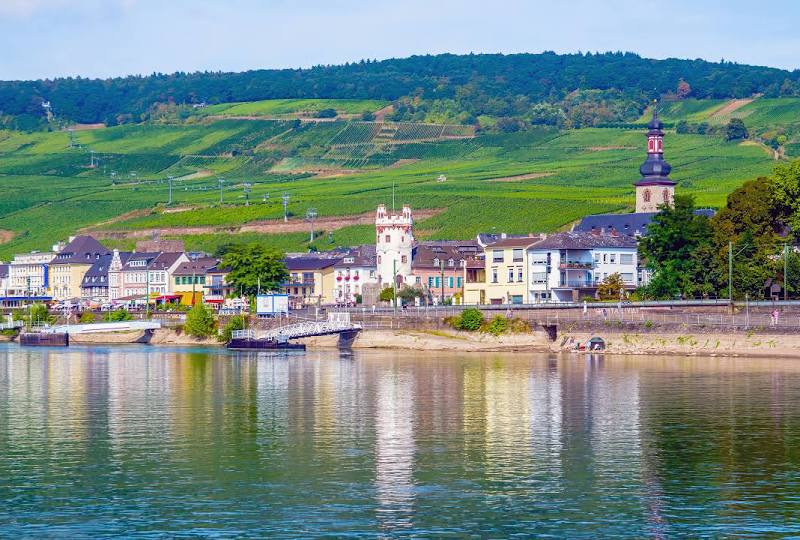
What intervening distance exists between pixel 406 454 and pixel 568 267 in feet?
223

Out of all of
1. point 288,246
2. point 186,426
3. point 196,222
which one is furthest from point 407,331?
point 196,222

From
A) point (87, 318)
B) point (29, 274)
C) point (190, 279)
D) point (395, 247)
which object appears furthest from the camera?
point (29, 274)

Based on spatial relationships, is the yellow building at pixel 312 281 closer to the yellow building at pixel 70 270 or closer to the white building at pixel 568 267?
the white building at pixel 568 267

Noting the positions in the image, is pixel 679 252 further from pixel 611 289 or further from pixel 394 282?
pixel 394 282

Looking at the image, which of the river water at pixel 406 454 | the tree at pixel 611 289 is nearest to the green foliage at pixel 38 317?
the tree at pixel 611 289

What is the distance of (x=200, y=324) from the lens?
110 metres

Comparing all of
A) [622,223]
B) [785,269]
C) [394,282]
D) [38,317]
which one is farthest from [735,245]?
[38,317]

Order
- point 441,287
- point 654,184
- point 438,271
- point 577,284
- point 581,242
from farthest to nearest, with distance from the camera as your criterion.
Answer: point 654,184 < point 438,271 < point 441,287 < point 581,242 < point 577,284

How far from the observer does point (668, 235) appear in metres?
98.3

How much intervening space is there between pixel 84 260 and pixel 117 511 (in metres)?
131

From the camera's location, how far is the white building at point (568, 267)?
109812 mm

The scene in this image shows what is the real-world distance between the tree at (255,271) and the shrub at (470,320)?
2957cm

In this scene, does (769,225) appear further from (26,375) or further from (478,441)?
(478,441)

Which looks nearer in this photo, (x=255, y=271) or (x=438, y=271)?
(x=255, y=271)
